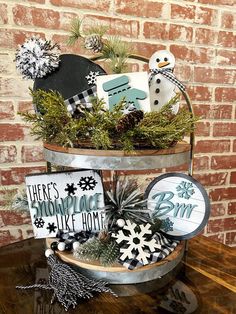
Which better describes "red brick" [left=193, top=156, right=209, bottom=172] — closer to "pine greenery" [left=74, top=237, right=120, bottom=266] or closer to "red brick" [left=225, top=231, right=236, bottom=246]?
"red brick" [left=225, top=231, right=236, bottom=246]

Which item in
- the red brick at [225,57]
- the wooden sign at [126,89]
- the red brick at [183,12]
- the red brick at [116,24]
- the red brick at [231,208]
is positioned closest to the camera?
the wooden sign at [126,89]

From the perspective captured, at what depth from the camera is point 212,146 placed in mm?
1314

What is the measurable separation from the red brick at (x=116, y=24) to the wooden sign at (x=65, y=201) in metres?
0.63

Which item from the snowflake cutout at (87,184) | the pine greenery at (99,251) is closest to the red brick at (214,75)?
the snowflake cutout at (87,184)

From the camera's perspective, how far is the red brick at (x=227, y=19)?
4.10 ft

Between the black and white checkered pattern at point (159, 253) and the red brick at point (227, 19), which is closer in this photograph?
the black and white checkered pattern at point (159, 253)

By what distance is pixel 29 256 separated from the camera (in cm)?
73

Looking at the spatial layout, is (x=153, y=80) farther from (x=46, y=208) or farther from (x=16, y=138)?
(x=16, y=138)

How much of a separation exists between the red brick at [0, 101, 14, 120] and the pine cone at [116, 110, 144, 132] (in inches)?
24.1

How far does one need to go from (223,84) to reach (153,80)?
718 mm

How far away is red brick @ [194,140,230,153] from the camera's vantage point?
129 cm

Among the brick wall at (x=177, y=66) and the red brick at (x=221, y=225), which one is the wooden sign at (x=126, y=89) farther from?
the red brick at (x=221, y=225)

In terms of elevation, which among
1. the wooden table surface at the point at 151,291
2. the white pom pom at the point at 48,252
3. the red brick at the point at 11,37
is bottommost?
the wooden table surface at the point at 151,291

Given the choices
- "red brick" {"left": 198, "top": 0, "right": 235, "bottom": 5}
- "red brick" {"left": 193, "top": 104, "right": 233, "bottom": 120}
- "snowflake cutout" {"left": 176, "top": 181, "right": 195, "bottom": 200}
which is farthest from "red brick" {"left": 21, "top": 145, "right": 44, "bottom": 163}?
"red brick" {"left": 198, "top": 0, "right": 235, "bottom": 5}
